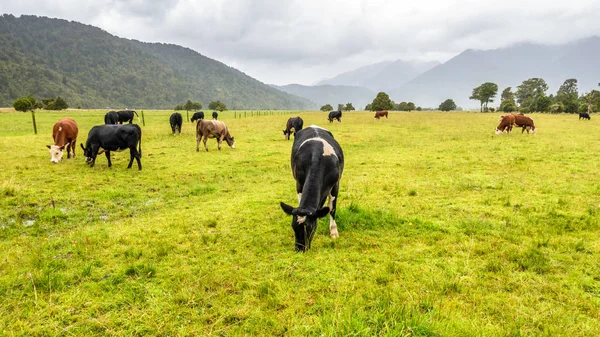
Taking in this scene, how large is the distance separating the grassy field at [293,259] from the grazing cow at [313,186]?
42 cm

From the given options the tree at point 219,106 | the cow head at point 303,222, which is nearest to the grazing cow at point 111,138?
the cow head at point 303,222

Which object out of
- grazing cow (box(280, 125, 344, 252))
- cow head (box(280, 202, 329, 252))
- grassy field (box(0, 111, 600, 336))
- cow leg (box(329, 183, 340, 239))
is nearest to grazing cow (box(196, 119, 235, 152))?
grassy field (box(0, 111, 600, 336))

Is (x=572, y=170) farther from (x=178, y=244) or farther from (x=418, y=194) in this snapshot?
(x=178, y=244)

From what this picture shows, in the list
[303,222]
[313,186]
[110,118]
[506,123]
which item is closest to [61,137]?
[110,118]

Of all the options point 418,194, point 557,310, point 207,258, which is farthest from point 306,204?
point 418,194

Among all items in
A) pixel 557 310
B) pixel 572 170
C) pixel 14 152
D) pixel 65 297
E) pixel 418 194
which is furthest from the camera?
pixel 14 152

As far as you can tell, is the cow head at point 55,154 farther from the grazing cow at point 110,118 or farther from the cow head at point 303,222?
the grazing cow at point 110,118

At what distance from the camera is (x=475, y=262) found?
482 centimetres

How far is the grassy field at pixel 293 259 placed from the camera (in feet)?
11.3

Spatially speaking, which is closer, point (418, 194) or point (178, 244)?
point (178, 244)

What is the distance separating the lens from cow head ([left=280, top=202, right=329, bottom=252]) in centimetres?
488

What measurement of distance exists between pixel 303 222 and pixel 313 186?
2.32 ft

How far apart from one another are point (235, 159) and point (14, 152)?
1102cm

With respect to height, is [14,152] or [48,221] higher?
[14,152]
